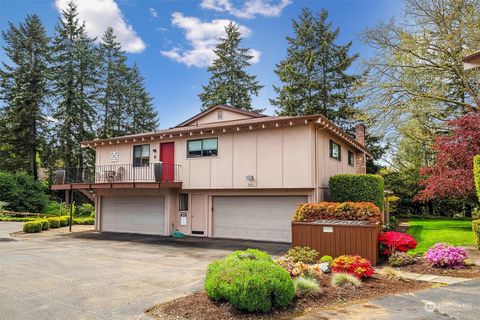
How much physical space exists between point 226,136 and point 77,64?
1037 inches

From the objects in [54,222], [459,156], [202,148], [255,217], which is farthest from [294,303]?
[54,222]

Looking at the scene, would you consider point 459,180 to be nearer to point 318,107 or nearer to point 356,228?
point 356,228

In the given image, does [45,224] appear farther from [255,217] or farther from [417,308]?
[417,308]

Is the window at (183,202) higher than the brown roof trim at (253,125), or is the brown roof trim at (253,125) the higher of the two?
the brown roof trim at (253,125)

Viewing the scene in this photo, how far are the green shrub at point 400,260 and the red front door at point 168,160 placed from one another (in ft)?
35.6

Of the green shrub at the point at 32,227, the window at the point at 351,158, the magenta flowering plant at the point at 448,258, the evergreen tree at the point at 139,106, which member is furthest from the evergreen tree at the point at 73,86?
the magenta flowering plant at the point at 448,258

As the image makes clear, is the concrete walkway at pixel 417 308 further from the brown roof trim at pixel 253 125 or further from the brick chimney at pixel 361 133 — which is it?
the brick chimney at pixel 361 133

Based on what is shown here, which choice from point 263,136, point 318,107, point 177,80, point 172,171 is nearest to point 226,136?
point 263,136

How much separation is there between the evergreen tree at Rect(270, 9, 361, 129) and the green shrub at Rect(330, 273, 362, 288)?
24144 mm

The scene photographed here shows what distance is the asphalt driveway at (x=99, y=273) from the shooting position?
5.81m

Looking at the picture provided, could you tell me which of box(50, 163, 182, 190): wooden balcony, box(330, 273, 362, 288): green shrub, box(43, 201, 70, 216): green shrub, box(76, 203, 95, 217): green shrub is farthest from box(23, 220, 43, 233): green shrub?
box(330, 273, 362, 288): green shrub

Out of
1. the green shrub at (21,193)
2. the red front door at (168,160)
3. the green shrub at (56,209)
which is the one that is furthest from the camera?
the green shrub at (56,209)

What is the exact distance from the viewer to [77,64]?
34.6m

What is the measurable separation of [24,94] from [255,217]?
94.9 feet
